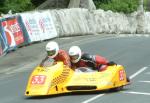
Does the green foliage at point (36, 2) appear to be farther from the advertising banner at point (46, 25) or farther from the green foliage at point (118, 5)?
the advertising banner at point (46, 25)

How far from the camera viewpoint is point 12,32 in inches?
1095

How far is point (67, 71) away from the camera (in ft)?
50.1

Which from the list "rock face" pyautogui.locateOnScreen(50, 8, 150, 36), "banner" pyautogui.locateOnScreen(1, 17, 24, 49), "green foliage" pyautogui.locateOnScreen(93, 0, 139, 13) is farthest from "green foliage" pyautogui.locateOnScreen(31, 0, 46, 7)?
"banner" pyautogui.locateOnScreen(1, 17, 24, 49)

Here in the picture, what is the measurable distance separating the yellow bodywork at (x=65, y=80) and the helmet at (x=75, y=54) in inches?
13.6

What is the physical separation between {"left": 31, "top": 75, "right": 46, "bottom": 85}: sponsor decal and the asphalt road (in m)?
0.42

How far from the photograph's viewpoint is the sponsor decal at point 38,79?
14734 mm

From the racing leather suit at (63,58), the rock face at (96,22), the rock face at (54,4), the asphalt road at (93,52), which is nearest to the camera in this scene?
the asphalt road at (93,52)

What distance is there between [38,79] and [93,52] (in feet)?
41.5

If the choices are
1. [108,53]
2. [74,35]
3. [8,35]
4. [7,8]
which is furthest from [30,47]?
[7,8]

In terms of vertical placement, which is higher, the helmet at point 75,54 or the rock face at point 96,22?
the helmet at point 75,54

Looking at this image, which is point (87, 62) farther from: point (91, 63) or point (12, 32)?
point (12, 32)

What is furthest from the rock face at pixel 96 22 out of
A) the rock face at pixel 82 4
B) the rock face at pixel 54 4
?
the rock face at pixel 54 4

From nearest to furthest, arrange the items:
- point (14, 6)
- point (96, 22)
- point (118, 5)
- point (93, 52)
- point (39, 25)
→ point (93, 52) → point (39, 25) → point (96, 22) → point (14, 6) → point (118, 5)

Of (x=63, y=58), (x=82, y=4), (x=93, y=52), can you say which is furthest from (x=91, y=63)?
(x=82, y=4)
